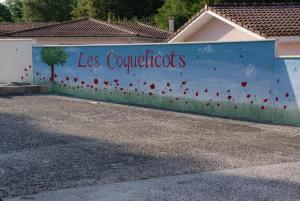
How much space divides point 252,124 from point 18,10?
88.0 m

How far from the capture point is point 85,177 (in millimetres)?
8039

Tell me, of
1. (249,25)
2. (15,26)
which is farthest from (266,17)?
(15,26)

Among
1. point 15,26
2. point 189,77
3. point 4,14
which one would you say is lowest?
point 189,77

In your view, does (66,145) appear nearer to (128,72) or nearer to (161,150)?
(161,150)

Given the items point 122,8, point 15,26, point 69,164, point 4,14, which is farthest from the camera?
point 4,14

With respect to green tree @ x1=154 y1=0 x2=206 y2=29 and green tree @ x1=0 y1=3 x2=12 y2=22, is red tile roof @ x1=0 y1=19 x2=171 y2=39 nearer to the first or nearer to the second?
green tree @ x1=154 y1=0 x2=206 y2=29

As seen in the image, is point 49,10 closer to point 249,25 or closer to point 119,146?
point 249,25

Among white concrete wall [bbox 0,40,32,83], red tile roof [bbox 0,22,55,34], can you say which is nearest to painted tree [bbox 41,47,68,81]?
white concrete wall [bbox 0,40,32,83]

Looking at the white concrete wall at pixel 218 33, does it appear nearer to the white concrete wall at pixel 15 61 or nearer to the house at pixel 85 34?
the white concrete wall at pixel 15 61

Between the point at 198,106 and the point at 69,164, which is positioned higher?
the point at 198,106

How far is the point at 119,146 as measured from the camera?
10.6 meters

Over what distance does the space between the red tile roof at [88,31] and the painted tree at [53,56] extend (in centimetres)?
1603

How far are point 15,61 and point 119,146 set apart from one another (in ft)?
44.3

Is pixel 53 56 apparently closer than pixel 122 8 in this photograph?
Yes
